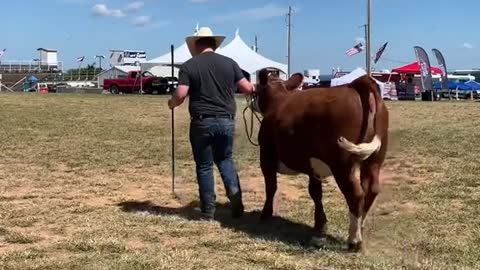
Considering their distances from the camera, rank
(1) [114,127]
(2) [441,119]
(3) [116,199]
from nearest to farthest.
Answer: (3) [116,199], (1) [114,127], (2) [441,119]

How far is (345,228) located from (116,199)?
2.98 metres

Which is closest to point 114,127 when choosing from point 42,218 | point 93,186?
point 93,186

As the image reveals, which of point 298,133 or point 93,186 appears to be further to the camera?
point 93,186

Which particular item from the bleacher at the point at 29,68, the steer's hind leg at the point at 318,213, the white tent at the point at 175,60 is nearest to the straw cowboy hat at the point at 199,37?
the steer's hind leg at the point at 318,213

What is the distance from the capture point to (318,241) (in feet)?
19.4

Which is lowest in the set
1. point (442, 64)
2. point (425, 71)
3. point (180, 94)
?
point (180, 94)

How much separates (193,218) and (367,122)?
7.68ft

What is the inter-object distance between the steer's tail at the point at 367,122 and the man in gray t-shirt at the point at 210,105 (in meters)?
1.55

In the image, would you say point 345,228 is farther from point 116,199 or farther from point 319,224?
point 116,199

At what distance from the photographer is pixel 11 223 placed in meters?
6.70

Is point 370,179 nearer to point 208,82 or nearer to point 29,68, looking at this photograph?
point 208,82

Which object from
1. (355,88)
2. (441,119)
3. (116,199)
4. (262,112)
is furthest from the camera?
(441,119)

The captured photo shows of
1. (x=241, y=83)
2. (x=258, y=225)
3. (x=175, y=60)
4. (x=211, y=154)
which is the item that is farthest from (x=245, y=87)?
(x=175, y=60)

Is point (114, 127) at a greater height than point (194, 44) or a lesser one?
lesser
